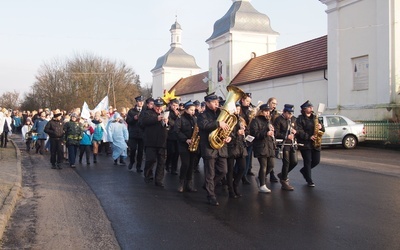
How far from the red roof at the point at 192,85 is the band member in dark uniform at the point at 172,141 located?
37.5m

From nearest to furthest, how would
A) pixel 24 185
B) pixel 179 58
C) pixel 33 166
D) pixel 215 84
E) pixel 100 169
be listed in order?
pixel 24 185 < pixel 100 169 < pixel 33 166 < pixel 215 84 < pixel 179 58

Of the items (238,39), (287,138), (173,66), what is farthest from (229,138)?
(173,66)

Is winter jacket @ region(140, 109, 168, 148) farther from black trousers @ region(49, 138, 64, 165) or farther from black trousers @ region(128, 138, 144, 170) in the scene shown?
black trousers @ region(49, 138, 64, 165)

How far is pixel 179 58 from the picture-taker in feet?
216

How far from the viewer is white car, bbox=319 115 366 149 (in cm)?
1973

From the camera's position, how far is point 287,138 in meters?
9.02

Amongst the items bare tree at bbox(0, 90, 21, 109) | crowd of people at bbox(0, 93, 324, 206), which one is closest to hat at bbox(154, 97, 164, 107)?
crowd of people at bbox(0, 93, 324, 206)

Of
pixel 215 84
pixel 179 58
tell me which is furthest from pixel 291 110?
pixel 179 58

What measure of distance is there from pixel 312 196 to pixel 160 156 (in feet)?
10.5

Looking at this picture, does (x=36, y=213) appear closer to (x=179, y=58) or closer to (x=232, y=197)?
(x=232, y=197)

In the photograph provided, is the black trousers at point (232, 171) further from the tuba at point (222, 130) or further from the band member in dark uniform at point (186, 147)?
the band member in dark uniform at point (186, 147)


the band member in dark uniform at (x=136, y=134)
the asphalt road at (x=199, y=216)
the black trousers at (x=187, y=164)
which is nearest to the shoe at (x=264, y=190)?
the asphalt road at (x=199, y=216)

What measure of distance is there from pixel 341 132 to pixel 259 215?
14.2 meters

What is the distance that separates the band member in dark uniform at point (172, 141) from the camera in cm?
1037
